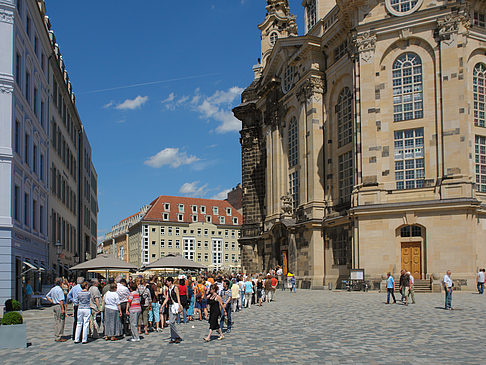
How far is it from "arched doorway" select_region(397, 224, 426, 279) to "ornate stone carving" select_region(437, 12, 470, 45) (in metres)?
11.9

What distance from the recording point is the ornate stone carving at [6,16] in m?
26.0

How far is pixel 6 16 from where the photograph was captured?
2606 centimetres

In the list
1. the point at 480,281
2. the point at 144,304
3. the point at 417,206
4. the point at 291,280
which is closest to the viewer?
the point at 144,304

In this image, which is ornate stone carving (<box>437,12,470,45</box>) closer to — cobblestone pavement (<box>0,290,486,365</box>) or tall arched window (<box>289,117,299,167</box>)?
tall arched window (<box>289,117,299,167</box>)

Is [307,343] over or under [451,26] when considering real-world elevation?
under

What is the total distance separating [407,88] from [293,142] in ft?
48.8

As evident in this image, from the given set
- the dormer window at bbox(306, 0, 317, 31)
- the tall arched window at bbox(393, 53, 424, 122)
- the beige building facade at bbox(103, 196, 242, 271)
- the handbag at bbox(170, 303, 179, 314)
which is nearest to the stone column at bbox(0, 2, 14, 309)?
the handbag at bbox(170, 303, 179, 314)

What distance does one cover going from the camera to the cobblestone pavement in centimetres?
1299

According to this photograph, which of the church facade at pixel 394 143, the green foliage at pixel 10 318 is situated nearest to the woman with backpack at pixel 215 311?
the green foliage at pixel 10 318

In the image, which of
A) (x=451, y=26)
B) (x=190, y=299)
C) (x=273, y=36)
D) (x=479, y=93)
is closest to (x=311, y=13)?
(x=273, y=36)

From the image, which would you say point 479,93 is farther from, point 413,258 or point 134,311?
point 134,311

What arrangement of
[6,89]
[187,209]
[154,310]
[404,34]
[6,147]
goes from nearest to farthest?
1. [154,310]
2. [6,147]
3. [6,89]
4. [404,34]
5. [187,209]

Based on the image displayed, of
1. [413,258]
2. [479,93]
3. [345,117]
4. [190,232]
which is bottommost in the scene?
[413,258]

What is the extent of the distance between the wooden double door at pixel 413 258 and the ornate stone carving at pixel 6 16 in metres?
25.6
